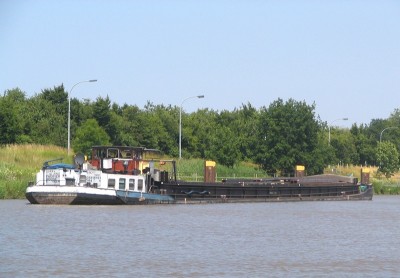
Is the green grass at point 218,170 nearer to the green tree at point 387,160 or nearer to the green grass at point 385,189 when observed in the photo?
the green grass at point 385,189

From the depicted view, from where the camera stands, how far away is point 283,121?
116 meters

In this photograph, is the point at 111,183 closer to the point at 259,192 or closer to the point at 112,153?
the point at 112,153

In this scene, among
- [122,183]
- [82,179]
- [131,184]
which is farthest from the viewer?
[131,184]

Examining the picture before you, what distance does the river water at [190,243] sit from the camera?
30.9m

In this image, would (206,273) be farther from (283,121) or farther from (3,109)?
(283,121)

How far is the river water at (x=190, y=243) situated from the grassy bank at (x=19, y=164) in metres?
9.96

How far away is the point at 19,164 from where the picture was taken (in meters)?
80.1

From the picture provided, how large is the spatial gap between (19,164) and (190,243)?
43.7 metres

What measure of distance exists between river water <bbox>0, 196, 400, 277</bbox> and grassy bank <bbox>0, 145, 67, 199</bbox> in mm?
9962

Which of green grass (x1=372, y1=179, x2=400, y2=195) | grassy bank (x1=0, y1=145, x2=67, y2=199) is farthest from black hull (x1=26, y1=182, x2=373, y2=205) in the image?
green grass (x1=372, y1=179, x2=400, y2=195)

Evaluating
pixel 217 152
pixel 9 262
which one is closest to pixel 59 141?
pixel 217 152

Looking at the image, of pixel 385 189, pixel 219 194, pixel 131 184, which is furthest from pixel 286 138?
pixel 131 184

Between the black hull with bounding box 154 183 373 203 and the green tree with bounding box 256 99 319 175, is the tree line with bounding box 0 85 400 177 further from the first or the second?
the black hull with bounding box 154 183 373 203

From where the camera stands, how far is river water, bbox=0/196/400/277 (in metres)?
30.9
